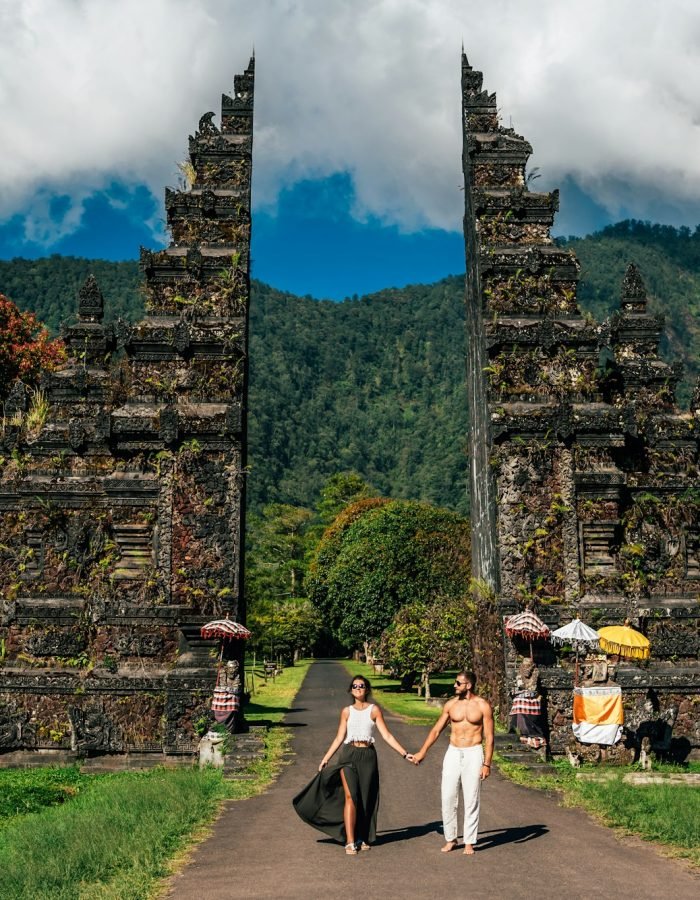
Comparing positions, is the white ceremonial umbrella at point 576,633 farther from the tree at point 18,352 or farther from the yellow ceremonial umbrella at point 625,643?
the tree at point 18,352

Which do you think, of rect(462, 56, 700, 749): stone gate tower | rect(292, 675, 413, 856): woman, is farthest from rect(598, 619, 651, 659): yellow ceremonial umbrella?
rect(292, 675, 413, 856): woman

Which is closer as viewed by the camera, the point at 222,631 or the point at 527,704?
the point at 527,704

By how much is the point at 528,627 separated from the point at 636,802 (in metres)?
5.10

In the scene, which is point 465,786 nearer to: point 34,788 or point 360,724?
point 360,724

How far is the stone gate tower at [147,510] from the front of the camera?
17.5 metres

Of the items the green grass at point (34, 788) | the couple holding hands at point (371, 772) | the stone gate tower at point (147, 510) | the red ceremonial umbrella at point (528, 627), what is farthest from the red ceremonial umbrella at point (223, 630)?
the couple holding hands at point (371, 772)

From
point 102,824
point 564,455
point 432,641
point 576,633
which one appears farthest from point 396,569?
point 102,824

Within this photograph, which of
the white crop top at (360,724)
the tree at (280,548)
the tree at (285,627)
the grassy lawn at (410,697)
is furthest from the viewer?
the tree at (280,548)

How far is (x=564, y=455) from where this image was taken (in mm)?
19188

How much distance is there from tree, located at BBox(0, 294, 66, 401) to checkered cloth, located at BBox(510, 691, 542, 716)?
83.5 ft

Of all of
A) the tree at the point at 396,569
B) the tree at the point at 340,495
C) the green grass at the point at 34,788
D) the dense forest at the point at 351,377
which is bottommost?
the green grass at the point at 34,788

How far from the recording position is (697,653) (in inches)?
703

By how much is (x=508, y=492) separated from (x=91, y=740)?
9.35m

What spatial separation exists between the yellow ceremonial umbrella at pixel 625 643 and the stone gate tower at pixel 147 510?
707 centimetres
